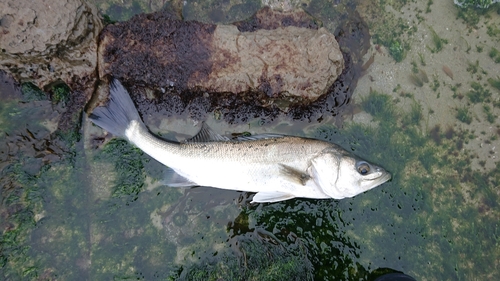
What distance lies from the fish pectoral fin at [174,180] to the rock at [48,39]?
1.47 meters

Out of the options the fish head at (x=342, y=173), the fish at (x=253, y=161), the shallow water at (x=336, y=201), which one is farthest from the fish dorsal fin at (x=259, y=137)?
the fish head at (x=342, y=173)

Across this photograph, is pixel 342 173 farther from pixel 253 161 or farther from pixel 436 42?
pixel 436 42

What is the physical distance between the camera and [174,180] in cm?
404

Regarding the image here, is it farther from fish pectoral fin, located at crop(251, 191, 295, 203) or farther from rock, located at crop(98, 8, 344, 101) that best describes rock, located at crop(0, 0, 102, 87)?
fish pectoral fin, located at crop(251, 191, 295, 203)

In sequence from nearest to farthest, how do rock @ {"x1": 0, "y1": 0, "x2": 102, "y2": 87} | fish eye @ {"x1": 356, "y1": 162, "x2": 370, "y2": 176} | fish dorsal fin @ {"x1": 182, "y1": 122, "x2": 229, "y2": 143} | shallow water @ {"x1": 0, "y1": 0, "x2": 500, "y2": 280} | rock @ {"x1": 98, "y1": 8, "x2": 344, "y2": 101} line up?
1. rock @ {"x1": 0, "y1": 0, "x2": 102, "y2": 87}
2. fish eye @ {"x1": 356, "y1": 162, "x2": 370, "y2": 176}
3. rock @ {"x1": 98, "y1": 8, "x2": 344, "y2": 101}
4. fish dorsal fin @ {"x1": 182, "y1": 122, "x2": 229, "y2": 143}
5. shallow water @ {"x1": 0, "y1": 0, "x2": 500, "y2": 280}

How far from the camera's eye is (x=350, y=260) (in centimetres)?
433

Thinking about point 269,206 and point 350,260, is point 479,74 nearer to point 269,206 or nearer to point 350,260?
point 350,260

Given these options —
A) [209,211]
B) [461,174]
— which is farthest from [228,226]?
[461,174]

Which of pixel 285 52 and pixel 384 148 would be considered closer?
pixel 285 52

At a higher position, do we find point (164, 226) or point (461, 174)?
point (461, 174)

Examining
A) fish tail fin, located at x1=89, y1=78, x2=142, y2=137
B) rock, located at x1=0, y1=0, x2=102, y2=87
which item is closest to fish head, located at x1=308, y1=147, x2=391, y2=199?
fish tail fin, located at x1=89, y1=78, x2=142, y2=137

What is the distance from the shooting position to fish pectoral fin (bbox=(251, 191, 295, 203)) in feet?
12.8

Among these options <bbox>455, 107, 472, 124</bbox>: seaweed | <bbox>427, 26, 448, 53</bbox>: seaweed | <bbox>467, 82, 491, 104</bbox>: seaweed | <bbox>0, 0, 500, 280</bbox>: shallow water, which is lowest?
<bbox>0, 0, 500, 280</bbox>: shallow water

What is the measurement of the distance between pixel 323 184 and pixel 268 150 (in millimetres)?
716
